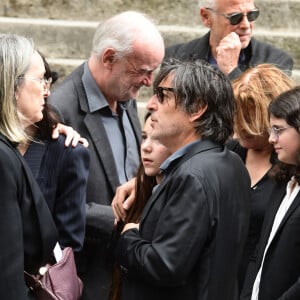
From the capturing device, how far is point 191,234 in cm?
352

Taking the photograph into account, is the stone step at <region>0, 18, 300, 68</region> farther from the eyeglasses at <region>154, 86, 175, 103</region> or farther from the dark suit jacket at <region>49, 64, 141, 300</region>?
the eyeglasses at <region>154, 86, 175, 103</region>

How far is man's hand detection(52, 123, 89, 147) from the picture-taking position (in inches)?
167

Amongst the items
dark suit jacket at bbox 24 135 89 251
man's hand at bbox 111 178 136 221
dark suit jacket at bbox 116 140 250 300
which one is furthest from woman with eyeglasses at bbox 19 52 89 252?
dark suit jacket at bbox 116 140 250 300

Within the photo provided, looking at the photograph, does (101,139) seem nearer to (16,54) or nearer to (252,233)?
(252,233)

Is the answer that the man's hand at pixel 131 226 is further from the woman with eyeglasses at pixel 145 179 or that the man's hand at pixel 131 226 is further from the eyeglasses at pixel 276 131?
the eyeglasses at pixel 276 131

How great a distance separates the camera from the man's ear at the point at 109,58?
4754 mm

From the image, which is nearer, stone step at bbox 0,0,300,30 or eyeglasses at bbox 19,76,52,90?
eyeglasses at bbox 19,76,52,90

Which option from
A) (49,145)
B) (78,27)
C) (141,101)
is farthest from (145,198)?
(78,27)

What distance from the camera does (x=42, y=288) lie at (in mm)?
3742

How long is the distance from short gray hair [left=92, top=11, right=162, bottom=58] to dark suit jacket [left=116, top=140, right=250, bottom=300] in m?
1.16

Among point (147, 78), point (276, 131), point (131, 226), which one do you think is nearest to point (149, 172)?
point (131, 226)

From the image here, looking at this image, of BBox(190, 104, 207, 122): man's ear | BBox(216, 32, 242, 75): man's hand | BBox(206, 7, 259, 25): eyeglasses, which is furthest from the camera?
BBox(206, 7, 259, 25): eyeglasses

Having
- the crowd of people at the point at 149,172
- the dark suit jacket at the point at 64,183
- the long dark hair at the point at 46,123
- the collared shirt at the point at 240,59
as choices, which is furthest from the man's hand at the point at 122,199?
the collared shirt at the point at 240,59

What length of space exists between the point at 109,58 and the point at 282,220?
4.09ft
